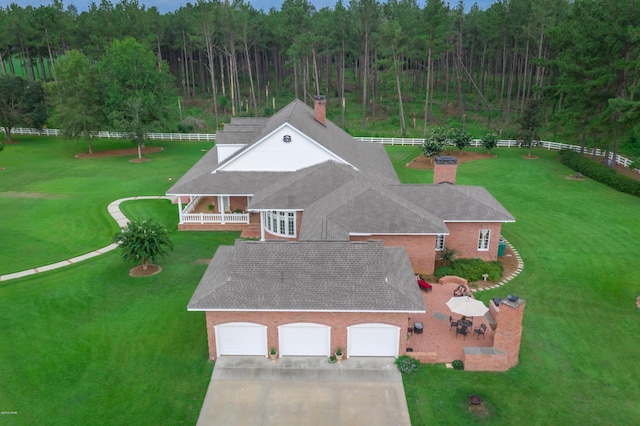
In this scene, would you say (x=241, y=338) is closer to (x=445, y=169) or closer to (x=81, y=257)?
(x=81, y=257)

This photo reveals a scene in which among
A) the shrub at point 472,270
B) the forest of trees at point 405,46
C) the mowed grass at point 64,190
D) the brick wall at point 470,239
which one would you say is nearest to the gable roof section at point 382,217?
the brick wall at point 470,239

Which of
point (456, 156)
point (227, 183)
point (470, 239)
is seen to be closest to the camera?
point (470, 239)

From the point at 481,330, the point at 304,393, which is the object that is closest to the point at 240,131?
the point at 481,330

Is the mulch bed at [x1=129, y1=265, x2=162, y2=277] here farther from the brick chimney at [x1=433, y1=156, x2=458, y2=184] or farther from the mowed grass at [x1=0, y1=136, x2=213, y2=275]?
the brick chimney at [x1=433, y1=156, x2=458, y2=184]

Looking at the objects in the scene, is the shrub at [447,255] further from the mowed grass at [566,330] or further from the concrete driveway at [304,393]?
the concrete driveway at [304,393]

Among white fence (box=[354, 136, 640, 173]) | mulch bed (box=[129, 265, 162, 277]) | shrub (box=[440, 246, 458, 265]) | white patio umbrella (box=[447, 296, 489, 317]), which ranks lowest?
mulch bed (box=[129, 265, 162, 277])

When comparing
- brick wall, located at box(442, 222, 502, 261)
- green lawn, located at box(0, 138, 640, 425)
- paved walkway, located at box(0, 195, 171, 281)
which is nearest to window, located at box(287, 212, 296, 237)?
green lawn, located at box(0, 138, 640, 425)
